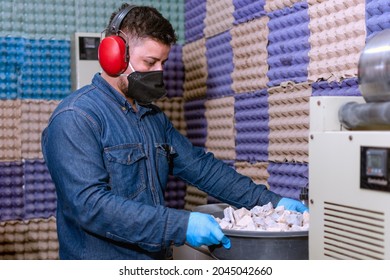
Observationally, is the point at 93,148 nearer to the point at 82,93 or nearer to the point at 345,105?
the point at 82,93

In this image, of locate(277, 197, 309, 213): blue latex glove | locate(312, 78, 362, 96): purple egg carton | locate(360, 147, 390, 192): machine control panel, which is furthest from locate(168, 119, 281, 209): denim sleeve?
locate(360, 147, 390, 192): machine control panel

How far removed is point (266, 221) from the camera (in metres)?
2.17

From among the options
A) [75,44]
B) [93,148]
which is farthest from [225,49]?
[93,148]

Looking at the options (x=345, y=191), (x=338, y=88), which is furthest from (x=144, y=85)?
(x=345, y=191)

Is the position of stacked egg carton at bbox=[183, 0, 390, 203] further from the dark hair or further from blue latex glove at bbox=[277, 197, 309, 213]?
the dark hair

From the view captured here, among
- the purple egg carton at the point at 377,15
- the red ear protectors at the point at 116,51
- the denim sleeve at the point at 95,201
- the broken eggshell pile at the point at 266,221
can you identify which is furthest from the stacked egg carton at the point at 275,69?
the denim sleeve at the point at 95,201

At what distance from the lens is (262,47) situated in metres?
3.41

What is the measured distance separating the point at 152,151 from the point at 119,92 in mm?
308

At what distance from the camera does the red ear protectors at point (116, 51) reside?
2.45m

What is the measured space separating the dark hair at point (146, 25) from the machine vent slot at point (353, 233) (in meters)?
1.16

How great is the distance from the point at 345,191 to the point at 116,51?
1.23 m

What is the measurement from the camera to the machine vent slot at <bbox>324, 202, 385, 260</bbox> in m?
1.55

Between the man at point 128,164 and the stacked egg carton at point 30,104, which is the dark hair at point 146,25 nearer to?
the man at point 128,164

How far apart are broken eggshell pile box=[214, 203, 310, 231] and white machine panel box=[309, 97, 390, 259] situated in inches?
10.0
